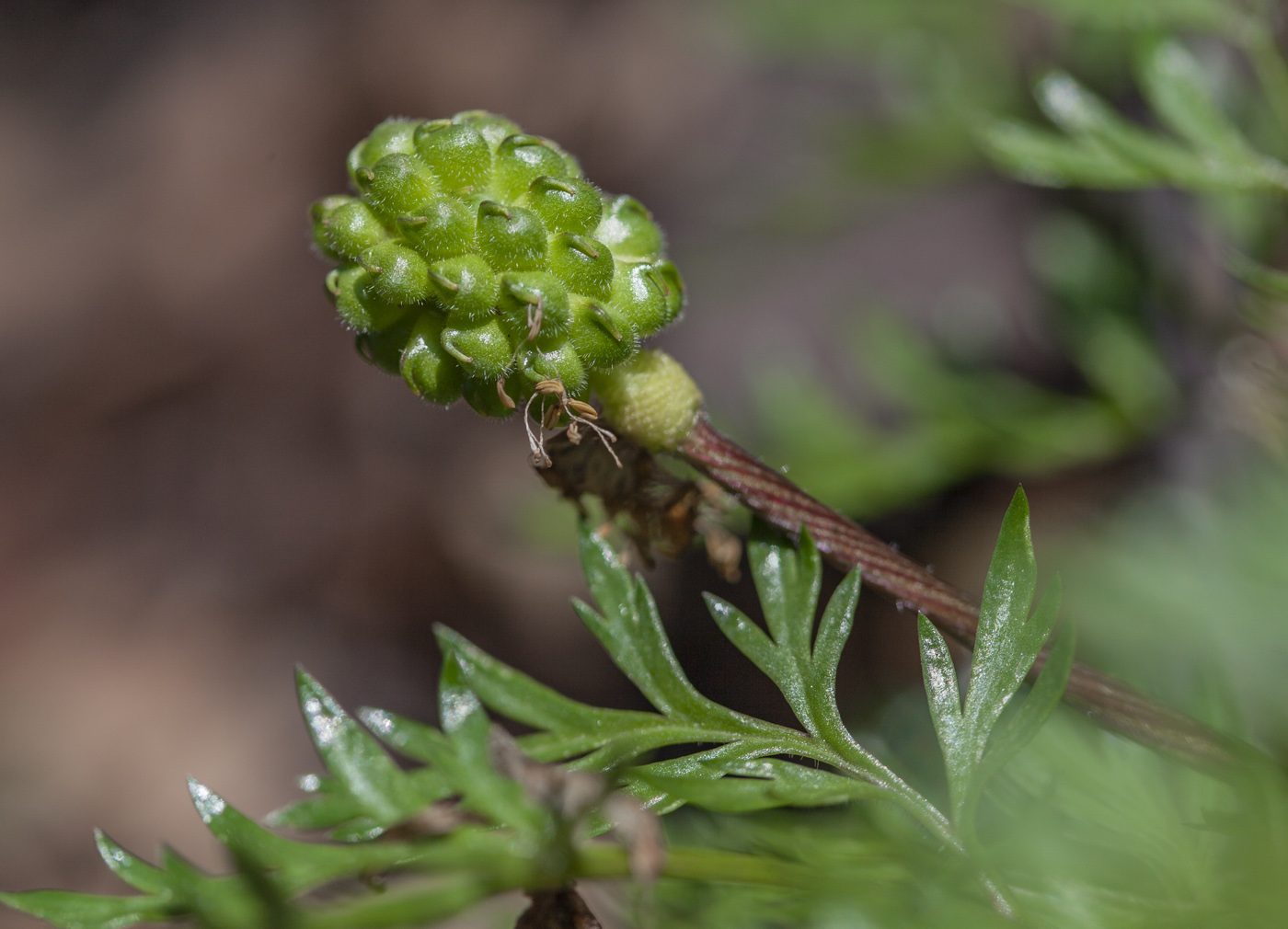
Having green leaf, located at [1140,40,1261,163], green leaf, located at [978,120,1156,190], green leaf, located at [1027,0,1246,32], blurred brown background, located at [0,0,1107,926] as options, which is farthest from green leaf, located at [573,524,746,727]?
blurred brown background, located at [0,0,1107,926]

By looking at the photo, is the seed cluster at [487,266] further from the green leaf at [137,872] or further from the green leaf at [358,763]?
the green leaf at [137,872]

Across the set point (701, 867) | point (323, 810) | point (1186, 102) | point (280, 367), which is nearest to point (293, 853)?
point (323, 810)

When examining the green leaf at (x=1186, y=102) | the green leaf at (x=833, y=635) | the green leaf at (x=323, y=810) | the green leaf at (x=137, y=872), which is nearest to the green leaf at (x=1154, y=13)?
the green leaf at (x=1186, y=102)

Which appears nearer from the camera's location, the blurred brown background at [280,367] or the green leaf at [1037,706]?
the green leaf at [1037,706]

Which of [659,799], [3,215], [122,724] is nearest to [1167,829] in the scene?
[659,799]

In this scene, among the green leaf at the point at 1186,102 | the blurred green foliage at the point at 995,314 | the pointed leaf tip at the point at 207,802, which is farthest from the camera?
the blurred green foliage at the point at 995,314

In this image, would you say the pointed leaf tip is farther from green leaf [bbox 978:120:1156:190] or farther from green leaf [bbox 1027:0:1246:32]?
green leaf [bbox 1027:0:1246:32]
